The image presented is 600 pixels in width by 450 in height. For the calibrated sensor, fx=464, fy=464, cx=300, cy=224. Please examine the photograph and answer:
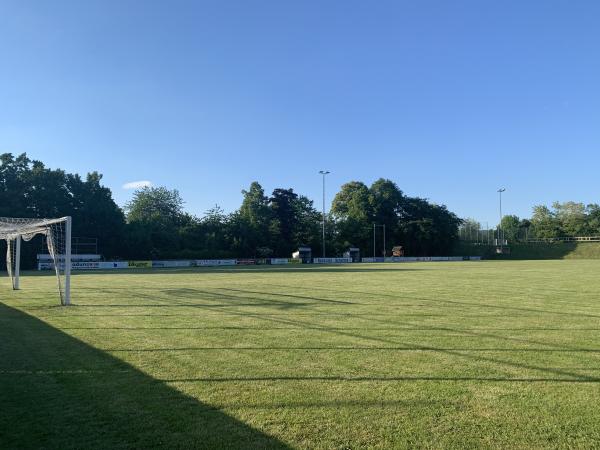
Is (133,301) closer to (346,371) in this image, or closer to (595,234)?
(346,371)

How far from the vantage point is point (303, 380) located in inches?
261

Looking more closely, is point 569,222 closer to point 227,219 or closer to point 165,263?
point 227,219

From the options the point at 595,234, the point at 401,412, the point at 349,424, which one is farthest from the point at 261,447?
the point at 595,234

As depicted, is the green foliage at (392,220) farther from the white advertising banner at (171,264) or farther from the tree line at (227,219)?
the white advertising banner at (171,264)

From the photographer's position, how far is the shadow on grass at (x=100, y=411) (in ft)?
15.2

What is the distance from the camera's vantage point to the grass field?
188 inches

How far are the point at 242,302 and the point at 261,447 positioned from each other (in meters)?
12.5

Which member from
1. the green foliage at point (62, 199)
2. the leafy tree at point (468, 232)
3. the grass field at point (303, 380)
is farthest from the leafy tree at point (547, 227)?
the grass field at point (303, 380)

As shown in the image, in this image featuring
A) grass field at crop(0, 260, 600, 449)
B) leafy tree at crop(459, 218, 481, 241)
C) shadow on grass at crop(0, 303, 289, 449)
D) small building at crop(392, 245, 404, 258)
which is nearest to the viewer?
shadow on grass at crop(0, 303, 289, 449)

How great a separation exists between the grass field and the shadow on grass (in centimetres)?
2

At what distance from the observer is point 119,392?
20.2 feet

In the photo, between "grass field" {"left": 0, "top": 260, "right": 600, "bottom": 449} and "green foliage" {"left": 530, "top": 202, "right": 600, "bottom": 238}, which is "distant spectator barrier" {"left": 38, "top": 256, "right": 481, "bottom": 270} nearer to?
"grass field" {"left": 0, "top": 260, "right": 600, "bottom": 449}

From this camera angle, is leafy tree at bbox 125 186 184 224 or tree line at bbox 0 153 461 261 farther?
leafy tree at bbox 125 186 184 224

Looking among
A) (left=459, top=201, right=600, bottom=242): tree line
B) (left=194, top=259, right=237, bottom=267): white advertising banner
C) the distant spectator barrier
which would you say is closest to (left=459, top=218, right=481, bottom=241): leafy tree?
(left=459, top=201, right=600, bottom=242): tree line
